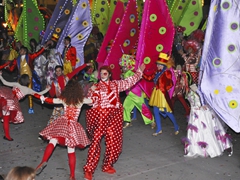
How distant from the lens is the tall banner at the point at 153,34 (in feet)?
29.5

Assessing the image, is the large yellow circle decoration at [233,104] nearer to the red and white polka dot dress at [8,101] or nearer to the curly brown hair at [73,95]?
the curly brown hair at [73,95]

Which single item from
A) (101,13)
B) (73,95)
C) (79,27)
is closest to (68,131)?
(73,95)

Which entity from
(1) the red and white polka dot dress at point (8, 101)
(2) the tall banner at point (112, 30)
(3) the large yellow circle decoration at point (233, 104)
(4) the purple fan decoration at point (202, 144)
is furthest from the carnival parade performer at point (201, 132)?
(1) the red and white polka dot dress at point (8, 101)

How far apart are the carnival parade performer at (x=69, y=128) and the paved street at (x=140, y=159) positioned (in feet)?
1.90

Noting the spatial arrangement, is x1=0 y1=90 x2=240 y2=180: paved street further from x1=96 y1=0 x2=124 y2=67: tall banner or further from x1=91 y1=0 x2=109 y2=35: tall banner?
x1=91 y1=0 x2=109 y2=35: tall banner

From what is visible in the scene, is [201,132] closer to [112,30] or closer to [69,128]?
[69,128]

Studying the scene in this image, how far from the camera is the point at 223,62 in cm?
684

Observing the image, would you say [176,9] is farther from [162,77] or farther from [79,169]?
[79,169]

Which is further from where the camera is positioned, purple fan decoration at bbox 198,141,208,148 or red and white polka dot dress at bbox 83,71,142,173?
purple fan decoration at bbox 198,141,208,148

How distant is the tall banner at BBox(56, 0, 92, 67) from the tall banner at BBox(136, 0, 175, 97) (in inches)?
110

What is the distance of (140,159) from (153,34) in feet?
8.67

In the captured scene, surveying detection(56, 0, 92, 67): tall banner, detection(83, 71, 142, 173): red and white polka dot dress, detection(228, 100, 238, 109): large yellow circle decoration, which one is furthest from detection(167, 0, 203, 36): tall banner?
detection(83, 71, 142, 173): red and white polka dot dress

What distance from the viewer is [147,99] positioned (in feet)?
30.9

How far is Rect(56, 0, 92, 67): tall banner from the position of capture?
11.4 m
